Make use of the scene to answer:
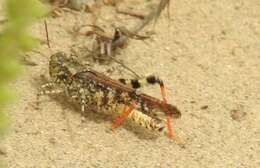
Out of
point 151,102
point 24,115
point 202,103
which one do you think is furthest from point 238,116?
point 24,115

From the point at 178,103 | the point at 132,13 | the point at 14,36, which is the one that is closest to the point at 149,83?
the point at 178,103

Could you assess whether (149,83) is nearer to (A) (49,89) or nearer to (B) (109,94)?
(B) (109,94)

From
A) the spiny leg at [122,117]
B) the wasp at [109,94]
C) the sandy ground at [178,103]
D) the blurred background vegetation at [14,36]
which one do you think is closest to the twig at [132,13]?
the sandy ground at [178,103]

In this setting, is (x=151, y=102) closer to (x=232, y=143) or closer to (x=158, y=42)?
(x=232, y=143)

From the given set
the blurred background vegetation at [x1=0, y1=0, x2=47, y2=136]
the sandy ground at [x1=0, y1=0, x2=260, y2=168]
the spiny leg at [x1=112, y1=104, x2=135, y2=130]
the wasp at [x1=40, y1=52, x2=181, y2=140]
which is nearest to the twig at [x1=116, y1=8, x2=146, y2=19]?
the sandy ground at [x1=0, y1=0, x2=260, y2=168]

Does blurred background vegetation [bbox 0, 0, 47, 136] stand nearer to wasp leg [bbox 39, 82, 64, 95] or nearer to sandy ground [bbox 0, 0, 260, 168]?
sandy ground [bbox 0, 0, 260, 168]
